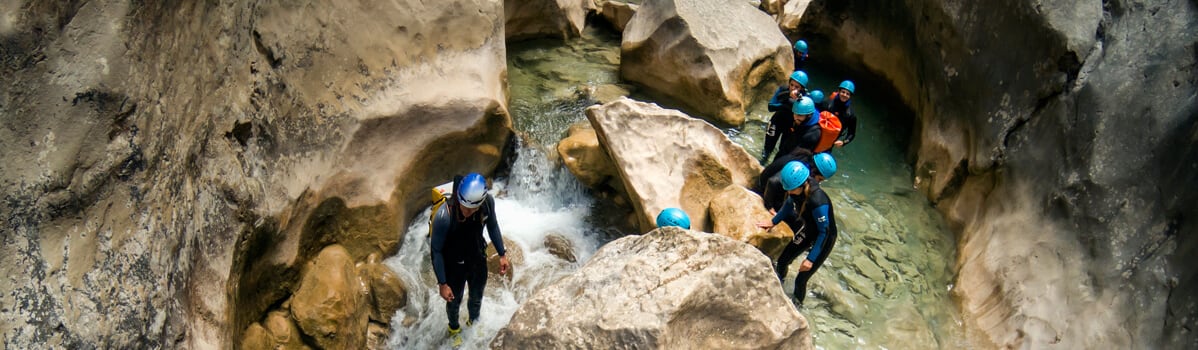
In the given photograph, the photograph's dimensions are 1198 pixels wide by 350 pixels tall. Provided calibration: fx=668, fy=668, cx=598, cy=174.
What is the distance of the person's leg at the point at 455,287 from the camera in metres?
5.21

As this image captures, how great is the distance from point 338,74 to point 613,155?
109 inches

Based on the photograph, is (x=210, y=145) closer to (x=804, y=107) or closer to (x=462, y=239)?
(x=462, y=239)

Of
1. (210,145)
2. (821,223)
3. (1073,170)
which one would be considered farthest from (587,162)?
(1073,170)

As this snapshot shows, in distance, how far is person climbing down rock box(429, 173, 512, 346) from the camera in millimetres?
4555

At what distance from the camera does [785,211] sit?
19.2 ft

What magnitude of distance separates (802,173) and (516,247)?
3.02m

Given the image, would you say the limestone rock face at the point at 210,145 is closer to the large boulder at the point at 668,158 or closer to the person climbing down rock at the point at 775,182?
the large boulder at the point at 668,158

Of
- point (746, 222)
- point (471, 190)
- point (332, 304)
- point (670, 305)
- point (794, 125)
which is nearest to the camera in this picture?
point (670, 305)

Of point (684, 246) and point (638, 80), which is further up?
point (684, 246)

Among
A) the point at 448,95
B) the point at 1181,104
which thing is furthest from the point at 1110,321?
the point at 448,95

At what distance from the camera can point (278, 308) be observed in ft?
17.4

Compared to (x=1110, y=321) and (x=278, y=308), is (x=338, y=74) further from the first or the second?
(x=1110, y=321)

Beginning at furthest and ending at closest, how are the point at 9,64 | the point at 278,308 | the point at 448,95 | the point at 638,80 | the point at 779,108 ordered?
the point at 638,80
the point at 779,108
the point at 448,95
the point at 278,308
the point at 9,64

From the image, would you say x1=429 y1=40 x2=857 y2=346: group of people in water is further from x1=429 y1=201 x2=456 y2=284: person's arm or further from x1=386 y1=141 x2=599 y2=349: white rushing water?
x1=386 y1=141 x2=599 y2=349: white rushing water
